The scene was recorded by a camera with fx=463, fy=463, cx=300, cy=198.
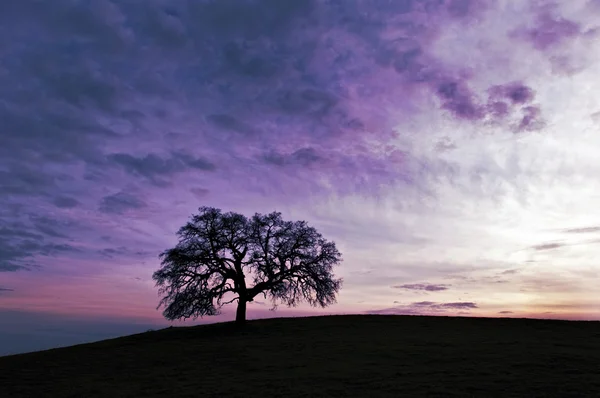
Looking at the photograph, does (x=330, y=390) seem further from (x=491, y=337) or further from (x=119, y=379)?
(x=491, y=337)

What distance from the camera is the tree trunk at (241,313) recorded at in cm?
5103

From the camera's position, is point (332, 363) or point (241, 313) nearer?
point (332, 363)

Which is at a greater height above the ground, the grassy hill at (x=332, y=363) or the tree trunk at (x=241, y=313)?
the tree trunk at (x=241, y=313)

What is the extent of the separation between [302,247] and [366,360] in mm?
22466

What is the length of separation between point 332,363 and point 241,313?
901 inches

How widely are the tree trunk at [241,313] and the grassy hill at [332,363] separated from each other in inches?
110

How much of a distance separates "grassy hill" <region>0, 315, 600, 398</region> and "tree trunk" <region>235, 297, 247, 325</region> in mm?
2805

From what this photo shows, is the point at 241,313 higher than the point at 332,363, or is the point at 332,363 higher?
the point at 241,313

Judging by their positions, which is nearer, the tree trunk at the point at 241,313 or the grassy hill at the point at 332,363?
the grassy hill at the point at 332,363

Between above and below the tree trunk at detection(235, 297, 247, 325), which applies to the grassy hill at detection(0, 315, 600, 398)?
below

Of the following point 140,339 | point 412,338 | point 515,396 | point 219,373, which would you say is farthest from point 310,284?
point 515,396

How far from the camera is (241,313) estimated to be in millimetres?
51312

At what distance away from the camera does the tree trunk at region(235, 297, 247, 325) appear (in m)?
51.0

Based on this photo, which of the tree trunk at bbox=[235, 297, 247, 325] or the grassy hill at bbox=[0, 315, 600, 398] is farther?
the tree trunk at bbox=[235, 297, 247, 325]
